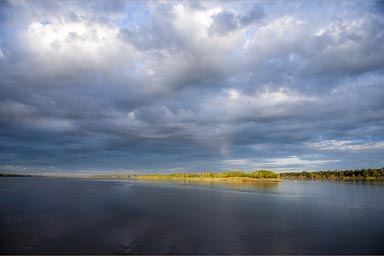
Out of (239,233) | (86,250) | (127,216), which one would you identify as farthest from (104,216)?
(239,233)

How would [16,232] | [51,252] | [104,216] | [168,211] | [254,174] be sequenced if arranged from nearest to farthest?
[51,252] < [16,232] < [104,216] < [168,211] < [254,174]

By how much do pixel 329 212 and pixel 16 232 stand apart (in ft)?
102

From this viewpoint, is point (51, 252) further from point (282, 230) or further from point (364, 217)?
point (364, 217)

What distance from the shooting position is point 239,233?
2105 centimetres

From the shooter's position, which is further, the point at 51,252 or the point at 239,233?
the point at 239,233

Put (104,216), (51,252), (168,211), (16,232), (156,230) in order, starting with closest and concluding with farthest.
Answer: (51,252) → (16,232) → (156,230) → (104,216) → (168,211)

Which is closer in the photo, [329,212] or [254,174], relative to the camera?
[329,212]

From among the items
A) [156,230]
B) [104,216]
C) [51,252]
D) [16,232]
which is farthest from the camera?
[104,216]

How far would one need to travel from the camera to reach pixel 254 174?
152 metres

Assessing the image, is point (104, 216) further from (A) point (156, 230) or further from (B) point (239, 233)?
(B) point (239, 233)

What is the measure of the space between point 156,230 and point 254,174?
13687cm

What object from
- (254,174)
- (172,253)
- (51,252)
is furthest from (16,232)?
(254,174)

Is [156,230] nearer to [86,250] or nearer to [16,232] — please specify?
[86,250]

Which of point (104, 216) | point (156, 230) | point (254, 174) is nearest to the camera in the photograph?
point (156, 230)
